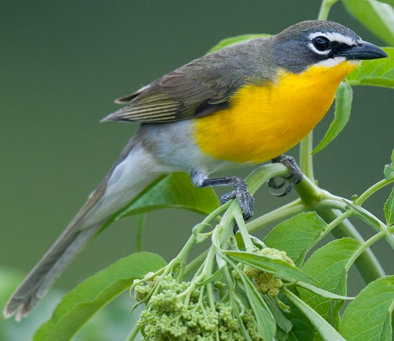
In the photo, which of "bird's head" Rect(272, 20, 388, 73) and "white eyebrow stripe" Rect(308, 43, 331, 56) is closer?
"bird's head" Rect(272, 20, 388, 73)

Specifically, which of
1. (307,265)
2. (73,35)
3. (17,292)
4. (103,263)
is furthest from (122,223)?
(307,265)

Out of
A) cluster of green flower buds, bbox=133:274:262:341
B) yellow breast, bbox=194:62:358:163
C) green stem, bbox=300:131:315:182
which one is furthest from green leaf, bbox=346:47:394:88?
cluster of green flower buds, bbox=133:274:262:341

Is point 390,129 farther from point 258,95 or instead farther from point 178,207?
point 178,207

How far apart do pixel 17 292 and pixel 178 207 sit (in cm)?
110

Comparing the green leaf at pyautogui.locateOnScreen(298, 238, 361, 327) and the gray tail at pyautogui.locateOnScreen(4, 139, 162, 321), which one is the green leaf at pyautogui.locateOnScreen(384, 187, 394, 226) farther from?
the gray tail at pyautogui.locateOnScreen(4, 139, 162, 321)

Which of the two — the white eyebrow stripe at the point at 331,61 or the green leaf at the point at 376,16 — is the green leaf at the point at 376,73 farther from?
the white eyebrow stripe at the point at 331,61

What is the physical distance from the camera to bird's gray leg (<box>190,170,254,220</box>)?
A: 2370 mm

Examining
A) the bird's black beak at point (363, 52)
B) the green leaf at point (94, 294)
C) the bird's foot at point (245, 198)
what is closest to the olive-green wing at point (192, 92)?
the bird's black beak at point (363, 52)

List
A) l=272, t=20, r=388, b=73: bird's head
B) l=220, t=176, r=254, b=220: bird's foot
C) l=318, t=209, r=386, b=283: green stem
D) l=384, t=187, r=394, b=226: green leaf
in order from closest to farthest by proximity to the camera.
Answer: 1. l=384, t=187, r=394, b=226: green leaf
2. l=220, t=176, r=254, b=220: bird's foot
3. l=318, t=209, r=386, b=283: green stem
4. l=272, t=20, r=388, b=73: bird's head

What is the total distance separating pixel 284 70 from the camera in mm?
3549

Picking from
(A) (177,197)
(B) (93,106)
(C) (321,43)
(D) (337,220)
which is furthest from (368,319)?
(B) (93,106)

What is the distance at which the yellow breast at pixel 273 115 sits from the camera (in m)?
3.34

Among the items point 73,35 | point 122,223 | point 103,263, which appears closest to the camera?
point 103,263

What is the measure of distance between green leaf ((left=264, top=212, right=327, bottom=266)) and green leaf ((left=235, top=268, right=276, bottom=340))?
42 centimetres
